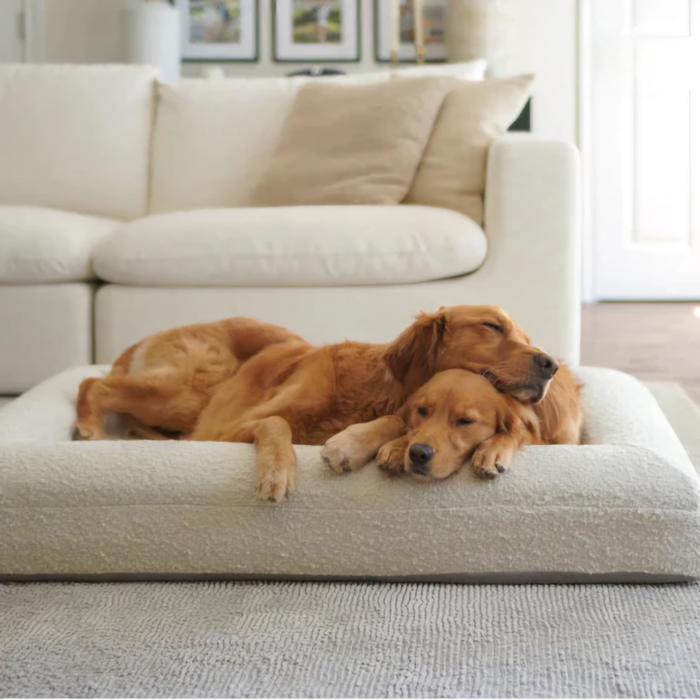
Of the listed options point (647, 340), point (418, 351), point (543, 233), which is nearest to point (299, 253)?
point (543, 233)

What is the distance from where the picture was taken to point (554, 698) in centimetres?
89

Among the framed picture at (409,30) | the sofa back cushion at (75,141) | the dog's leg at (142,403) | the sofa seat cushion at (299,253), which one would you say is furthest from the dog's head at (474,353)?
the framed picture at (409,30)

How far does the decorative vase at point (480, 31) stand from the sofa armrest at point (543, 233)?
72.6 inches

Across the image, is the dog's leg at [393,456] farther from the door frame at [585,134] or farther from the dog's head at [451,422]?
the door frame at [585,134]

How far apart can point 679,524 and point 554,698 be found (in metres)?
0.35

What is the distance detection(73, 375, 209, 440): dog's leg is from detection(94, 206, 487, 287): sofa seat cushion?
2.13ft

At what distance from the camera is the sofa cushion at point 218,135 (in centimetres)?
271

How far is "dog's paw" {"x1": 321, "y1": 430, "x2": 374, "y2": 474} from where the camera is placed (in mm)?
1125

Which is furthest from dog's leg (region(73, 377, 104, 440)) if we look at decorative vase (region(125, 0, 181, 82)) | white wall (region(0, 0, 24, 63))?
white wall (region(0, 0, 24, 63))

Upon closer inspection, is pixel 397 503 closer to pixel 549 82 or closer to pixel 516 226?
pixel 516 226

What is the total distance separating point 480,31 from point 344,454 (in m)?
3.25

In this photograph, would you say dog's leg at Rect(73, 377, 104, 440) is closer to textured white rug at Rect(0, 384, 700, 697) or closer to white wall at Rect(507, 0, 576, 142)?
textured white rug at Rect(0, 384, 700, 697)

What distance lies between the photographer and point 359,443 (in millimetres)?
1147

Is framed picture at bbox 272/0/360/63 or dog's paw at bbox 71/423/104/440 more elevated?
framed picture at bbox 272/0/360/63
